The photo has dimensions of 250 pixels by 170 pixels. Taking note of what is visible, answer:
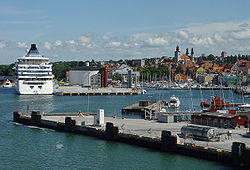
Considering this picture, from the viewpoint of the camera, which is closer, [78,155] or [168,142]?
[168,142]

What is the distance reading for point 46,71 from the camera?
105438 millimetres

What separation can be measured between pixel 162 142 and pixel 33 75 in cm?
7722

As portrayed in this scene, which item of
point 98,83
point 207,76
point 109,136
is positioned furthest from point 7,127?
point 207,76

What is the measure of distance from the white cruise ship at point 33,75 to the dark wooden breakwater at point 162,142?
190ft

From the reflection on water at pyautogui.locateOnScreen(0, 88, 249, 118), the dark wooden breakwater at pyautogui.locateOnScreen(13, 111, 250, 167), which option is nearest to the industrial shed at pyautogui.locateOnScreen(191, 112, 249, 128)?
the dark wooden breakwater at pyautogui.locateOnScreen(13, 111, 250, 167)

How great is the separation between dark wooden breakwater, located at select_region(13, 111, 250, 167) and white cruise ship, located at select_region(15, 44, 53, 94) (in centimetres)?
5786

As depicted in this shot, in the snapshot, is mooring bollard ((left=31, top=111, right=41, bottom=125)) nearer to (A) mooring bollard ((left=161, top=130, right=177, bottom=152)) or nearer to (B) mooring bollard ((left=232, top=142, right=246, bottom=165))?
(A) mooring bollard ((left=161, top=130, right=177, bottom=152))

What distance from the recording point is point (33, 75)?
4090 inches

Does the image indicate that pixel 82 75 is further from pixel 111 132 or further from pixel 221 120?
pixel 221 120

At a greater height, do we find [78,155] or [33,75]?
[33,75]

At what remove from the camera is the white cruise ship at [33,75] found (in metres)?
104

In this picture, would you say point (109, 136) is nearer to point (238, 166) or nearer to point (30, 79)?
point (238, 166)

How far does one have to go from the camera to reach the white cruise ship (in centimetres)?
10356

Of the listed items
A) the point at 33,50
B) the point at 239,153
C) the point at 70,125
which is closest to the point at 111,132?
the point at 70,125
